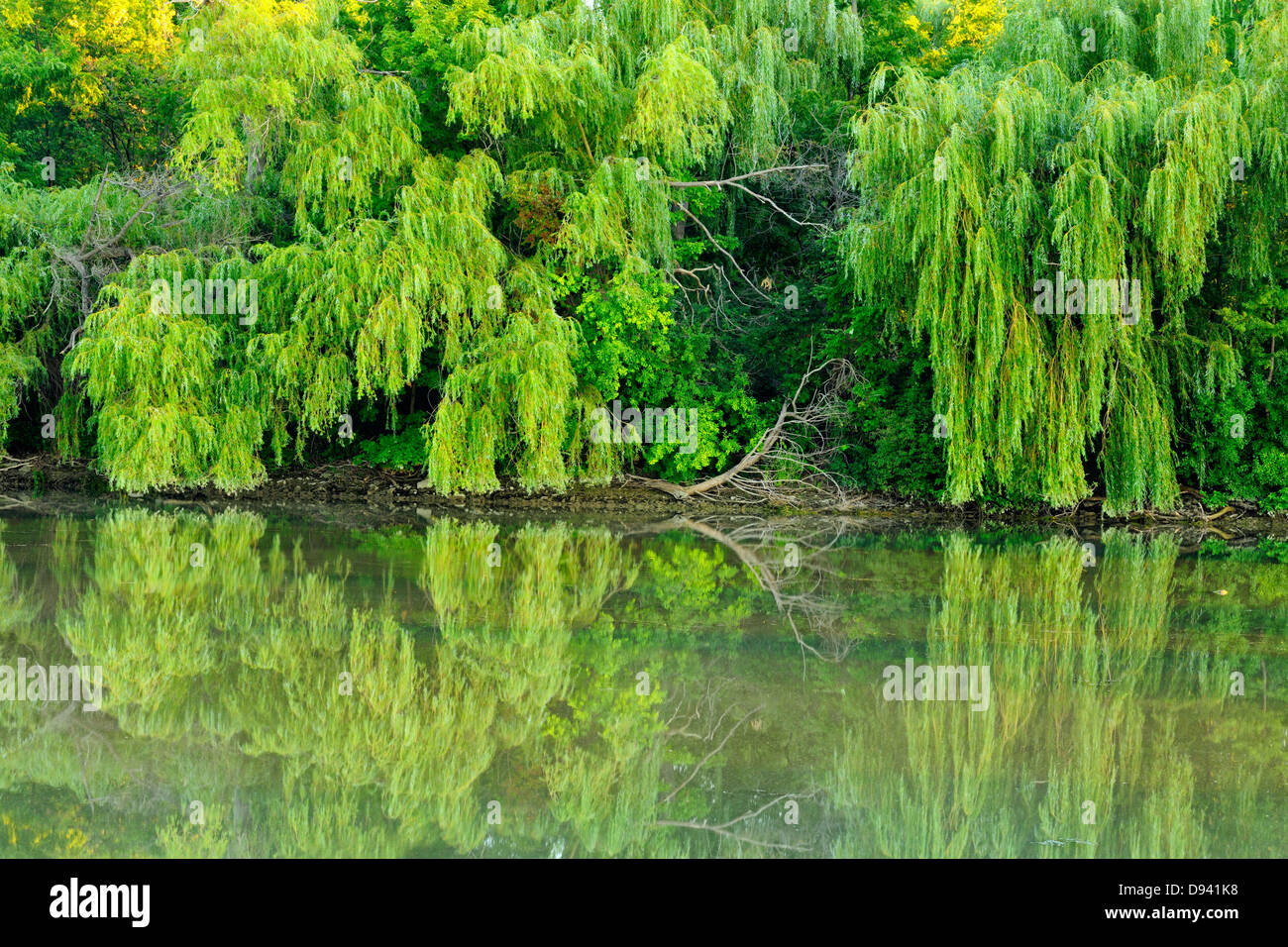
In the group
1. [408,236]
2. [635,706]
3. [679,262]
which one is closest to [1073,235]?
[679,262]

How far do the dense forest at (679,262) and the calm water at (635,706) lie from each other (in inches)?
144

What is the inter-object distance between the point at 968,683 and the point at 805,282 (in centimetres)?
1281

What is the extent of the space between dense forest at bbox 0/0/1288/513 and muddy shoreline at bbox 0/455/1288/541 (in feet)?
1.02

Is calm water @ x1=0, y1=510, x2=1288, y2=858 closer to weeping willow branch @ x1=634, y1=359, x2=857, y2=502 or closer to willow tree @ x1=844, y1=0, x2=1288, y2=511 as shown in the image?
willow tree @ x1=844, y1=0, x2=1288, y2=511

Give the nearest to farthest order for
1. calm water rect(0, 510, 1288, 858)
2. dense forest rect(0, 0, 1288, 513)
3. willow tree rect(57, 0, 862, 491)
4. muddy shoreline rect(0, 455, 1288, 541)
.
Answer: calm water rect(0, 510, 1288, 858) → dense forest rect(0, 0, 1288, 513) → muddy shoreline rect(0, 455, 1288, 541) → willow tree rect(57, 0, 862, 491)

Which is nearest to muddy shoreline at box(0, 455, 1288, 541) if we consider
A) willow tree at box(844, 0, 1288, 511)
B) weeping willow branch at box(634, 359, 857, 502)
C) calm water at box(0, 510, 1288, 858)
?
weeping willow branch at box(634, 359, 857, 502)

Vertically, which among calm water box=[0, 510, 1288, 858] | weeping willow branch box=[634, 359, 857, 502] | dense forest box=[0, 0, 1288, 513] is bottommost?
calm water box=[0, 510, 1288, 858]

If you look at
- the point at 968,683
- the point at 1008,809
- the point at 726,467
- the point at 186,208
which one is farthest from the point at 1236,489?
the point at 186,208

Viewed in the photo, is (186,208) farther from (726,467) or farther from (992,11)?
(992,11)

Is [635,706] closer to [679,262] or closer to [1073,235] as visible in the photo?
[1073,235]

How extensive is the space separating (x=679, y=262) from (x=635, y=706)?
12.0m

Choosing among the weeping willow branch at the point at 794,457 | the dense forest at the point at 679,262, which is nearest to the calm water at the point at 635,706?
the dense forest at the point at 679,262

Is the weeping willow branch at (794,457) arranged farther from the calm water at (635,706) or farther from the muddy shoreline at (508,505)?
the calm water at (635,706)

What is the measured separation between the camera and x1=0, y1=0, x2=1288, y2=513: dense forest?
1358 centimetres
